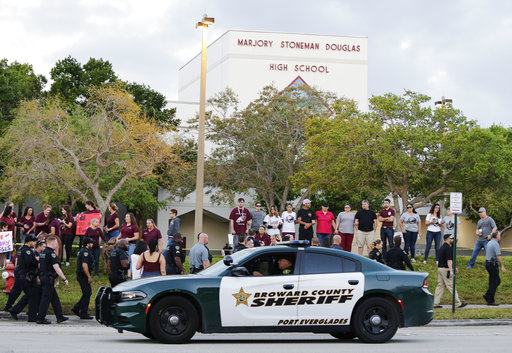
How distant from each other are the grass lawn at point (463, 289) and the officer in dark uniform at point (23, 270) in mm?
1555

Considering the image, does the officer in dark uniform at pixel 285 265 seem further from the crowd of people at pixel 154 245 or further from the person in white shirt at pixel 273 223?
the person in white shirt at pixel 273 223

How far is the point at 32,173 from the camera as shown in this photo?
118 feet

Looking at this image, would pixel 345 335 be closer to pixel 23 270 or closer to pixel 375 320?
pixel 375 320

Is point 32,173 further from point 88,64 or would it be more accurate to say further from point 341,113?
point 88,64

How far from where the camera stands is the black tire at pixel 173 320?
1101cm

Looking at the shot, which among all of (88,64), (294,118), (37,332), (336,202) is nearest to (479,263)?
(37,332)

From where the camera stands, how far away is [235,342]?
38.4ft

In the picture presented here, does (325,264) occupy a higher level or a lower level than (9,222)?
lower

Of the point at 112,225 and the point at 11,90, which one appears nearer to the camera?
the point at 112,225

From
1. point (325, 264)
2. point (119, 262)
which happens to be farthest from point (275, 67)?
point (325, 264)

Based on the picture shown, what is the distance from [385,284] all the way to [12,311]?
835cm

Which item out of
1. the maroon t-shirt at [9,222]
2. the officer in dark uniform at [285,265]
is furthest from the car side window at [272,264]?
the maroon t-shirt at [9,222]

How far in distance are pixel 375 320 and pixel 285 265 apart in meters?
1.56

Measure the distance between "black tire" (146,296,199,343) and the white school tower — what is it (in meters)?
51.4
